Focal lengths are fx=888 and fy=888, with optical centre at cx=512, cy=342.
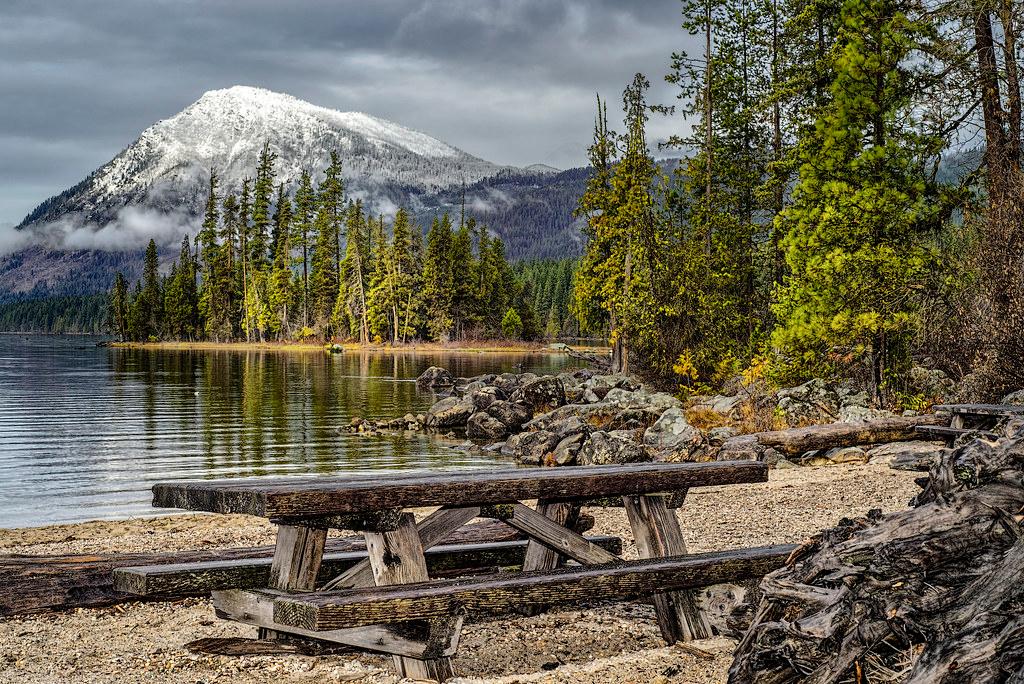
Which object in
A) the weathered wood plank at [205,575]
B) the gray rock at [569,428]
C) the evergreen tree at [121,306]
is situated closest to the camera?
the weathered wood plank at [205,575]

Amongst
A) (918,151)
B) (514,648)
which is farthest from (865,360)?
(514,648)

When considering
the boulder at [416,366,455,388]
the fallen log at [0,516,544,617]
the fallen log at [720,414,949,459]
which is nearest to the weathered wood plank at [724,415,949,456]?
the fallen log at [720,414,949,459]

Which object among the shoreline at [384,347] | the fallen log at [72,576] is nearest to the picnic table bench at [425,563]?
the fallen log at [72,576]

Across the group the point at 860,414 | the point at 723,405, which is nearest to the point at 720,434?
the point at 860,414

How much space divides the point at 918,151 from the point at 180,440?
761 inches

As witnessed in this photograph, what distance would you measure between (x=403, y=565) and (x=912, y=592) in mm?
2432

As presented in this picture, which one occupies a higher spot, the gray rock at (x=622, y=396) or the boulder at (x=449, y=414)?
the gray rock at (x=622, y=396)

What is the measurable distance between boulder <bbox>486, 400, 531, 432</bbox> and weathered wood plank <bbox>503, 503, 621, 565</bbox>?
21099 mm

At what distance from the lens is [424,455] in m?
21.5

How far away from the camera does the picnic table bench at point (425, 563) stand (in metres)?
4.16

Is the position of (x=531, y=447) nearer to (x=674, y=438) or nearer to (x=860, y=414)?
(x=674, y=438)

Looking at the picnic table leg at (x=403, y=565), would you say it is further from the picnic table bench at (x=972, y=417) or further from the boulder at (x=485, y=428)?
the boulder at (x=485, y=428)

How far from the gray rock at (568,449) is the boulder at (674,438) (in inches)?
59.7

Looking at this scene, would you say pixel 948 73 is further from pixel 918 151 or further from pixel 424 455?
pixel 424 455
